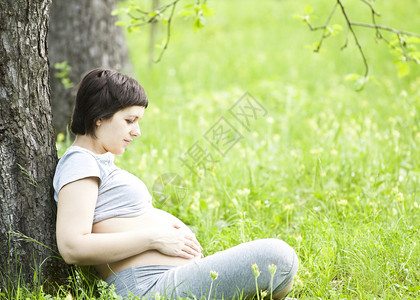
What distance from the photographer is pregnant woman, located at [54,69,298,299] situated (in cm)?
202

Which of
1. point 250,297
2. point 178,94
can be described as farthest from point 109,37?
point 250,297

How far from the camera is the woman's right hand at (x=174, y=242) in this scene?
2109 mm

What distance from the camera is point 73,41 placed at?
4738 millimetres

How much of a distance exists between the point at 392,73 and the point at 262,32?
119 inches

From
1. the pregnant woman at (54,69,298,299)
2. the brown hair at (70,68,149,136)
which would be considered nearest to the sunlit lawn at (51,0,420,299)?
the pregnant woman at (54,69,298,299)

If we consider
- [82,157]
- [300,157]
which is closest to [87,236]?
[82,157]

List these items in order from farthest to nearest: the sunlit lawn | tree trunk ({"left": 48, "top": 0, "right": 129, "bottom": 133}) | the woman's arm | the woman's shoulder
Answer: tree trunk ({"left": 48, "top": 0, "right": 129, "bottom": 133}) < the sunlit lawn < the woman's shoulder < the woman's arm

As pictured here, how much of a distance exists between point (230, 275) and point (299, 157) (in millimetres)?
2031

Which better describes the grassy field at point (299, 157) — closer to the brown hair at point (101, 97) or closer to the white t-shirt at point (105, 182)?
the white t-shirt at point (105, 182)

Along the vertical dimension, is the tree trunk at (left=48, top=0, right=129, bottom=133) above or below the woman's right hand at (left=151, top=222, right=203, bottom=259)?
above

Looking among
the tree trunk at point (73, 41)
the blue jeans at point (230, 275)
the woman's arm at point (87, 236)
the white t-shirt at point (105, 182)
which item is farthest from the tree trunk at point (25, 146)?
the tree trunk at point (73, 41)

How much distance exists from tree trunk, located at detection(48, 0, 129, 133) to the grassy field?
804mm

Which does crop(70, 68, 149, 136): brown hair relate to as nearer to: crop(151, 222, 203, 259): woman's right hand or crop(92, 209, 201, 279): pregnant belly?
crop(92, 209, 201, 279): pregnant belly

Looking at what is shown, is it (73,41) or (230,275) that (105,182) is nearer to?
(230,275)
